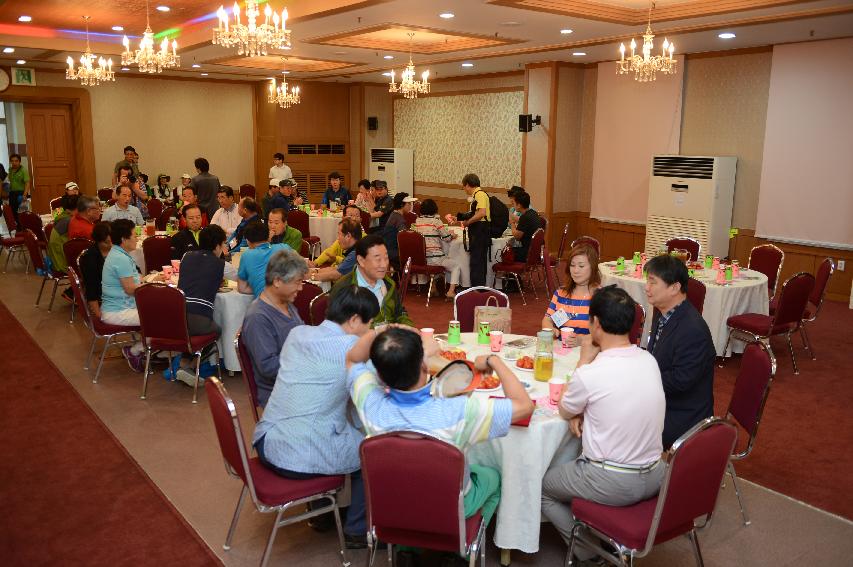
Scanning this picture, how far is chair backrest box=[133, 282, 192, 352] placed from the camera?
5.03 meters

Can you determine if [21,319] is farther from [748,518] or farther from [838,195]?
[838,195]

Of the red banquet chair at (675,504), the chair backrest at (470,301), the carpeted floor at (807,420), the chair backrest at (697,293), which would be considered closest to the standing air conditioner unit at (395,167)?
the carpeted floor at (807,420)

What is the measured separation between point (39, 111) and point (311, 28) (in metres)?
8.03

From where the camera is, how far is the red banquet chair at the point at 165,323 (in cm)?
504

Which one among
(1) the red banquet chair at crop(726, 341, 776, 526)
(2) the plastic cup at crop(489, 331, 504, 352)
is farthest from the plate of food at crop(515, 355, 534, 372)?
(1) the red banquet chair at crop(726, 341, 776, 526)

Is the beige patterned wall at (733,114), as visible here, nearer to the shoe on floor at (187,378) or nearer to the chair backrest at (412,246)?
the chair backrest at (412,246)

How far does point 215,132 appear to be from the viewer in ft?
51.1

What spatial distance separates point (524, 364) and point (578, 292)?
91 centimetres

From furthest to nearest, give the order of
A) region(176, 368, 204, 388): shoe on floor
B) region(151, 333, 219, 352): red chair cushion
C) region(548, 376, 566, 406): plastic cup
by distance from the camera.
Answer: region(176, 368, 204, 388): shoe on floor → region(151, 333, 219, 352): red chair cushion → region(548, 376, 566, 406): plastic cup

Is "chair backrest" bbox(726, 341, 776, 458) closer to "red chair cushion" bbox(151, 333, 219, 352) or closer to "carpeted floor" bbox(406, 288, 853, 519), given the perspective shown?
"carpeted floor" bbox(406, 288, 853, 519)

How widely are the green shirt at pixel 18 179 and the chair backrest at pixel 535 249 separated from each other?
31.3 ft

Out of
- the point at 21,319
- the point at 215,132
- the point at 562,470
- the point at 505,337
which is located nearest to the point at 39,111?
the point at 215,132

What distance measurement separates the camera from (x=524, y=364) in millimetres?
3660

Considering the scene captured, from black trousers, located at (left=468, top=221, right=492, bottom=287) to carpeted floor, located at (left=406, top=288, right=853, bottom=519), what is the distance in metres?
0.90
